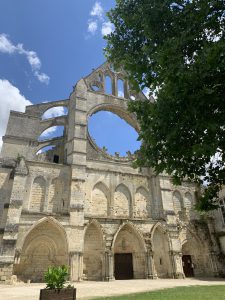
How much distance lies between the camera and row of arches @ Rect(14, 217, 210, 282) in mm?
14953

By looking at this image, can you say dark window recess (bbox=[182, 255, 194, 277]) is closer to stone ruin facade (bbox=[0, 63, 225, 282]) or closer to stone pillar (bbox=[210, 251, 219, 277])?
stone ruin facade (bbox=[0, 63, 225, 282])

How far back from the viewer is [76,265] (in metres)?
14.7

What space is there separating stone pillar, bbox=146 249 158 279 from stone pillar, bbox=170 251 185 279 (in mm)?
1479

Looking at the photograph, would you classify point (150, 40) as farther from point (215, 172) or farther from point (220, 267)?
point (220, 267)

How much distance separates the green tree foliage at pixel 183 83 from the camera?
5613 mm

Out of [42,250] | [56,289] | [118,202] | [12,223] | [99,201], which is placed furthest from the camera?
[118,202]

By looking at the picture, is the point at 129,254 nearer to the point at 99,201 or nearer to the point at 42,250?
the point at 99,201

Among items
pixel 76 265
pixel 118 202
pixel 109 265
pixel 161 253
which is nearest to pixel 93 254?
pixel 109 265

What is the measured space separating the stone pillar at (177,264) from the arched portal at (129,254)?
85.5 inches

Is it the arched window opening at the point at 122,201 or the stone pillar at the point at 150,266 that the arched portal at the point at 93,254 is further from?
the stone pillar at the point at 150,266

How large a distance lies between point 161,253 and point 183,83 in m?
15.6

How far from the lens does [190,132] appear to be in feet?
21.1

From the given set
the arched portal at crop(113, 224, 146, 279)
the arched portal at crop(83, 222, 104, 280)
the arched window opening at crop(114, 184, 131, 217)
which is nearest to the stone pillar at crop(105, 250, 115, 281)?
the arched portal at crop(83, 222, 104, 280)

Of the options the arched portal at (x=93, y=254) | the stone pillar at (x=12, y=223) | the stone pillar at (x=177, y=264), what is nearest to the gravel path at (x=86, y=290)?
the stone pillar at (x=12, y=223)
